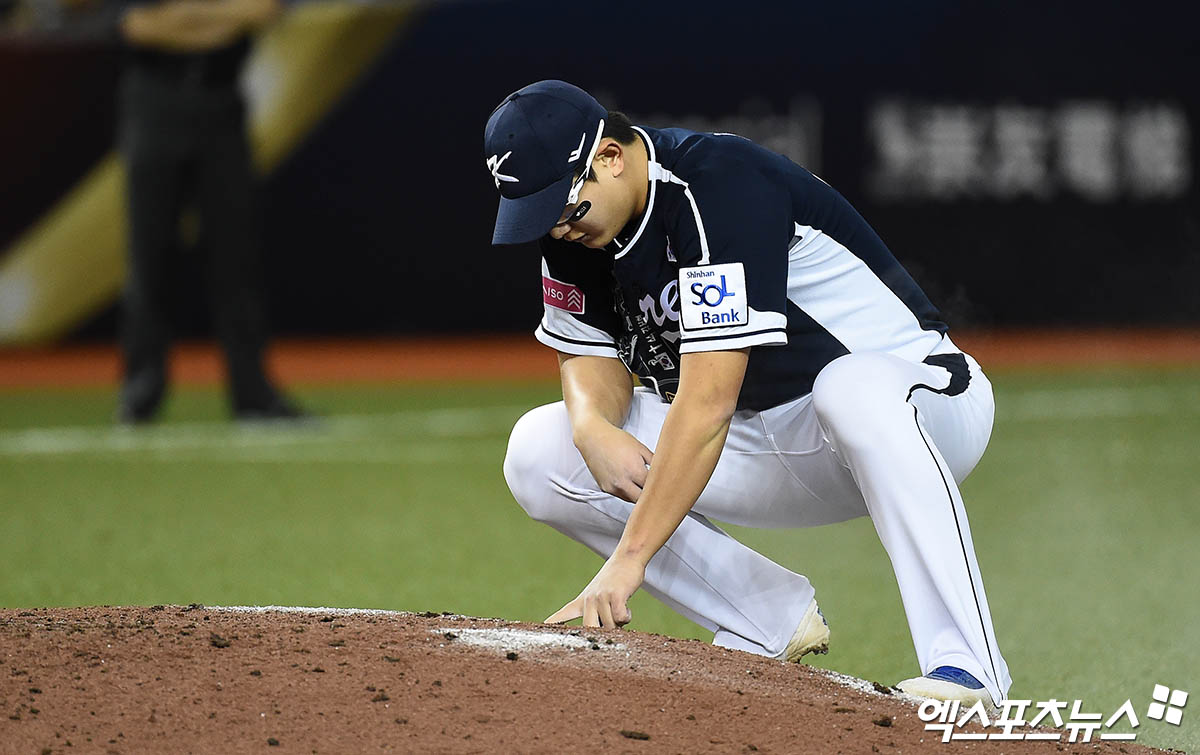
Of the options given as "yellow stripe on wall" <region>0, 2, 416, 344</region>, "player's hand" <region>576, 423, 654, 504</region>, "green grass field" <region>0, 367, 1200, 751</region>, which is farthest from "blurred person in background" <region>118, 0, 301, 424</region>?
"player's hand" <region>576, 423, 654, 504</region>

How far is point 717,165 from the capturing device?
119 inches

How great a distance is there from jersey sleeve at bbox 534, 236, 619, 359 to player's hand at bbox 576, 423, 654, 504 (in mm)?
239

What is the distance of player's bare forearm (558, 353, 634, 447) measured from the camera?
11.1ft

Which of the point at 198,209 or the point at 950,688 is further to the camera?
the point at 198,209

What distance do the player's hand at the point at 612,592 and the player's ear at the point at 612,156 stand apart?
0.73 meters

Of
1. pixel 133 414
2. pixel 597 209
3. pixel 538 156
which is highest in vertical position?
pixel 538 156

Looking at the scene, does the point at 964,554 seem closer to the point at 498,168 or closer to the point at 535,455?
the point at 535,455

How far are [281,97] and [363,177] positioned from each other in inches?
32.4

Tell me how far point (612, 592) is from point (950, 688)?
63cm

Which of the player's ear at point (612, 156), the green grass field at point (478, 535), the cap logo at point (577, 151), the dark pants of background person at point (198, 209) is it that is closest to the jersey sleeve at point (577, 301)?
the player's ear at point (612, 156)

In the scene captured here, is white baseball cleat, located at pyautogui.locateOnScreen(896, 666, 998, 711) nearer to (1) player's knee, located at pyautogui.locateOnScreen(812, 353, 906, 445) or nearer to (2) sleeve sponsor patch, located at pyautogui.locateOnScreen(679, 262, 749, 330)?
(1) player's knee, located at pyautogui.locateOnScreen(812, 353, 906, 445)

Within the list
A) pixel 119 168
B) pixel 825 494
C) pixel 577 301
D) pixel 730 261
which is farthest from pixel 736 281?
pixel 119 168

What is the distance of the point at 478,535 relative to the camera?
5.41 metres

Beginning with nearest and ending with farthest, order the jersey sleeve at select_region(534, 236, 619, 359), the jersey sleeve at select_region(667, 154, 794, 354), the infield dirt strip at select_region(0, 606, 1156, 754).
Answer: the infield dirt strip at select_region(0, 606, 1156, 754) → the jersey sleeve at select_region(667, 154, 794, 354) → the jersey sleeve at select_region(534, 236, 619, 359)
